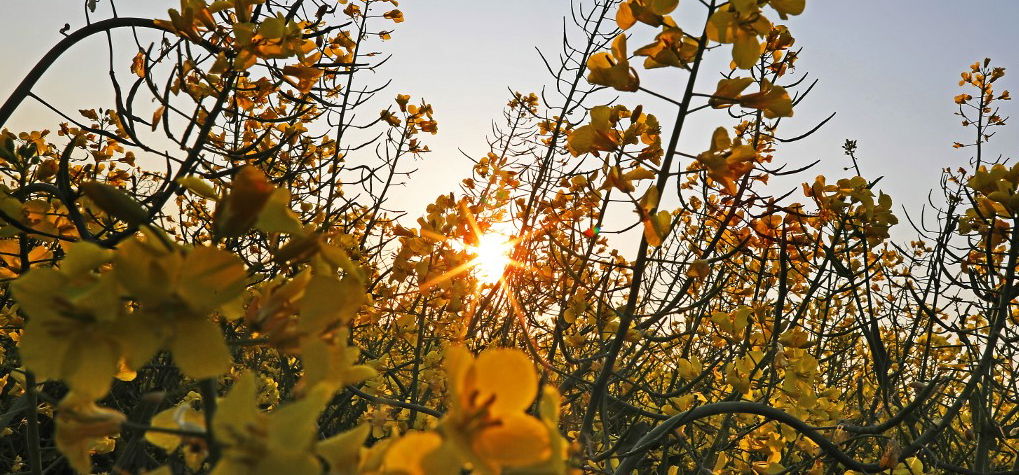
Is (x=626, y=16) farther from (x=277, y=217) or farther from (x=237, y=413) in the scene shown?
(x=237, y=413)

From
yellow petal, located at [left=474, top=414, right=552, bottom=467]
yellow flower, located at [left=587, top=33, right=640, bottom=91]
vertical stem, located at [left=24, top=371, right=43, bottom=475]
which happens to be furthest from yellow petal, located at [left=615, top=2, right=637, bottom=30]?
vertical stem, located at [left=24, top=371, right=43, bottom=475]

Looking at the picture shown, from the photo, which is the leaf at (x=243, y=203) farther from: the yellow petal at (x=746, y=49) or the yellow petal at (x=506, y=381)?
the yellow petal at (x=746, y=49)

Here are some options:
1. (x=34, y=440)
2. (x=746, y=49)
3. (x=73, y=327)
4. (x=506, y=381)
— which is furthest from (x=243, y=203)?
(x=746, y=49)

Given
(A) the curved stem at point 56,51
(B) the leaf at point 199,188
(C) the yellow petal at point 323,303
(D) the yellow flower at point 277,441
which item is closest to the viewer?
(D) the yellow flower at point 277,441

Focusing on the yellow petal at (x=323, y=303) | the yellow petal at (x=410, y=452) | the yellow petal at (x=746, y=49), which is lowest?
the yellow petal at (x=410, y=452)

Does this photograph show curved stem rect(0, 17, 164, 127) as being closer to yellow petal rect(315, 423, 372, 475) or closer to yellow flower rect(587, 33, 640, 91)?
yellow flower rect(587, 33, 640, 91)

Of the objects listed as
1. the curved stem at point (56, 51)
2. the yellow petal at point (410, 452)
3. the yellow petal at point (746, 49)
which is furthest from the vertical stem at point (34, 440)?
the yellow petal at point (746, 49)

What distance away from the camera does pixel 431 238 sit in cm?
338

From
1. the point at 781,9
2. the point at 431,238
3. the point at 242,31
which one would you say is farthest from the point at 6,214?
the point at 431,238

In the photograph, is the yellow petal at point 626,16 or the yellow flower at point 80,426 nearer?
the yellow flower at point 80,426

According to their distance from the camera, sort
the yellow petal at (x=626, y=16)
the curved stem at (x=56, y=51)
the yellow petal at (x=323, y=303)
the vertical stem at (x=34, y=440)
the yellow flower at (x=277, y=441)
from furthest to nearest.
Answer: the yellow petal at (x=626, y=16)
the curved stem at (x=56, y=51)
the vertical stem at (x=34, y=440)
the yellow petal at (x=323, y=303)
the yellow flower at (x=277, y=441)

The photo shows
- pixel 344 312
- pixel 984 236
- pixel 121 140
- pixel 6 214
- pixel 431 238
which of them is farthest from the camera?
pixel 431 238

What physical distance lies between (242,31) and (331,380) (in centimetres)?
139

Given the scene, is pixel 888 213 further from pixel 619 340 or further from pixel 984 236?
pixel 619 340
